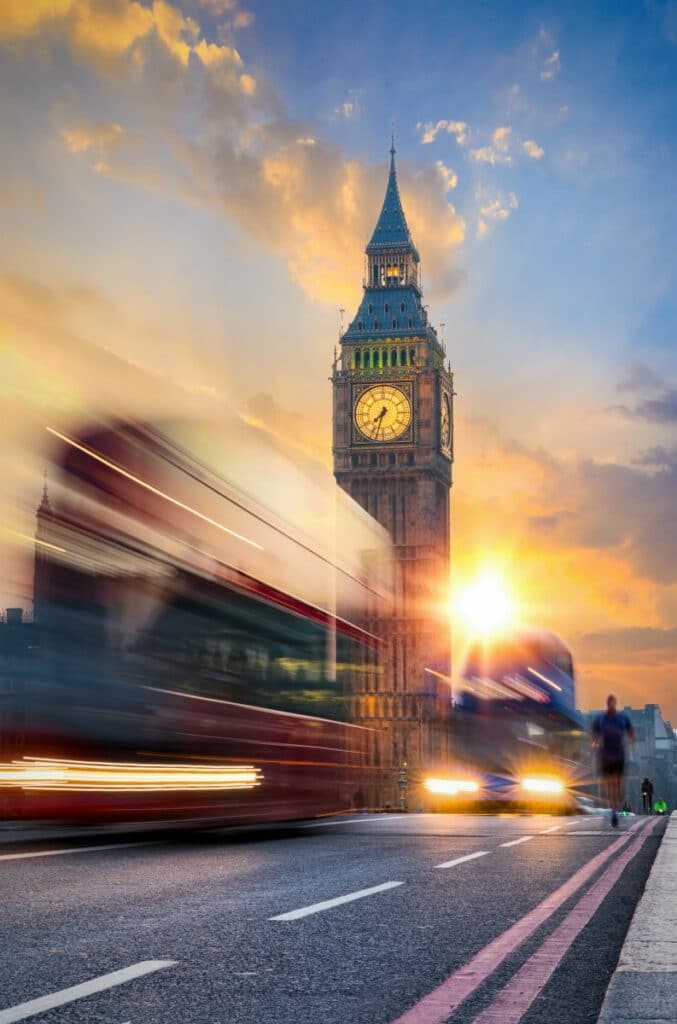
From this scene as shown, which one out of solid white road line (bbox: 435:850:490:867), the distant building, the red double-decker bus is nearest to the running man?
the red double-decker bus

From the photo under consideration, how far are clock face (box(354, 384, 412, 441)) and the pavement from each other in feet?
291

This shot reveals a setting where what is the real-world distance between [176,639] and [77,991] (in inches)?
260

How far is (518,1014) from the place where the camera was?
12.7 ft

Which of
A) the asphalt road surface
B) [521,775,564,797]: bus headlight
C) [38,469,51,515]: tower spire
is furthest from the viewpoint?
[521,775,564,797]: bus headlight

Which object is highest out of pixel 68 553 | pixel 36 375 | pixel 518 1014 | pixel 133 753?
pixel 36 375

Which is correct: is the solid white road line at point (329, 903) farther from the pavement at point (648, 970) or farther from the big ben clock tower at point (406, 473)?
the big ben clock tower at point (406, 473)

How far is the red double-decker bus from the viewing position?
31.3 feet

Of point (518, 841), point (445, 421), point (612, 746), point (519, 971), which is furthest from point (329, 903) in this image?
point (445, 421)

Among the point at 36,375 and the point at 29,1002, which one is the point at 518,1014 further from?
the point at 36,375

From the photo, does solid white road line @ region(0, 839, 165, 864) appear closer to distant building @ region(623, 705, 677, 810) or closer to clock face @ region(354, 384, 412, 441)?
clock face @ region(354, 384, 412, 441)

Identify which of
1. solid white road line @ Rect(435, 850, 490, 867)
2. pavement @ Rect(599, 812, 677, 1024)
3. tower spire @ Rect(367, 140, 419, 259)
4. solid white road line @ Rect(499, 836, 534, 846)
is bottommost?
pavement @ Rect(599, 812, 677, 1024)

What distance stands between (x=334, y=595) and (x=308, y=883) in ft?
23.7

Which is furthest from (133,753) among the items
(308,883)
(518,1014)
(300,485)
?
(518,1014)

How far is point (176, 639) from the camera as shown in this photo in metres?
10.7
